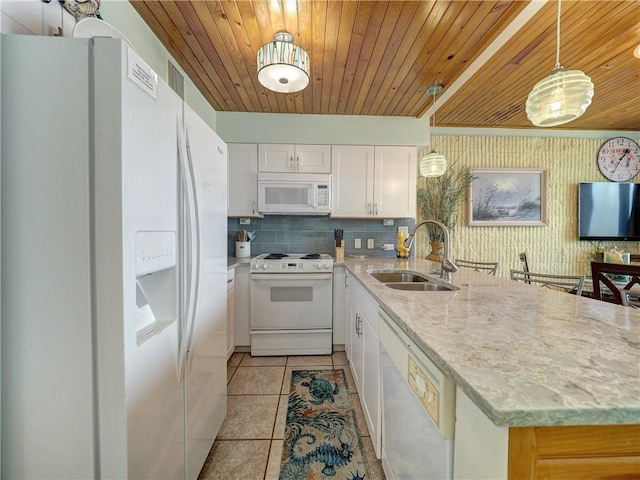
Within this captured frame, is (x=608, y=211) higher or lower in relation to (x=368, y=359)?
higher

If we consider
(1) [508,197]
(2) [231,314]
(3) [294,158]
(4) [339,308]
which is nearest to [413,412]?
(4) [339,308]

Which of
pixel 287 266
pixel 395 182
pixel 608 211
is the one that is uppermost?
pixel 395 182

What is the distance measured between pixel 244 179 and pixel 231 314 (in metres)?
1.44

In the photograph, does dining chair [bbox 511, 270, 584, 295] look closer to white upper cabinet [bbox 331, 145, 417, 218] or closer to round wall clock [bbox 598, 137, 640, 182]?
white upper cabinet [bbox 331, 145, 417, 218]

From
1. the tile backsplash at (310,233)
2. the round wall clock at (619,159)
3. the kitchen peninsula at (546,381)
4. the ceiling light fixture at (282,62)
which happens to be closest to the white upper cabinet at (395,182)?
the tile backsplash at (310,233)

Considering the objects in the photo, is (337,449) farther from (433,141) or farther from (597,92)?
(597,92)

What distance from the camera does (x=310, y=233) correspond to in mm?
3158

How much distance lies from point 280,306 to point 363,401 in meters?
1.18

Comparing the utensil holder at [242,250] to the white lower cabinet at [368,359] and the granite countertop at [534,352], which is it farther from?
the granite countertop at [534,352]

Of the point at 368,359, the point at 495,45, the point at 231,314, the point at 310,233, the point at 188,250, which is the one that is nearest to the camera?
the point at 188,250

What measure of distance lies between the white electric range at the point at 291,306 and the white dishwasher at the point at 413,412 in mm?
1359

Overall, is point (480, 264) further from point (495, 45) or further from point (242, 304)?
point (242, 304)

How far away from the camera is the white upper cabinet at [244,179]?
9.30 feet

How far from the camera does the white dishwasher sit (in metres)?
0.62
